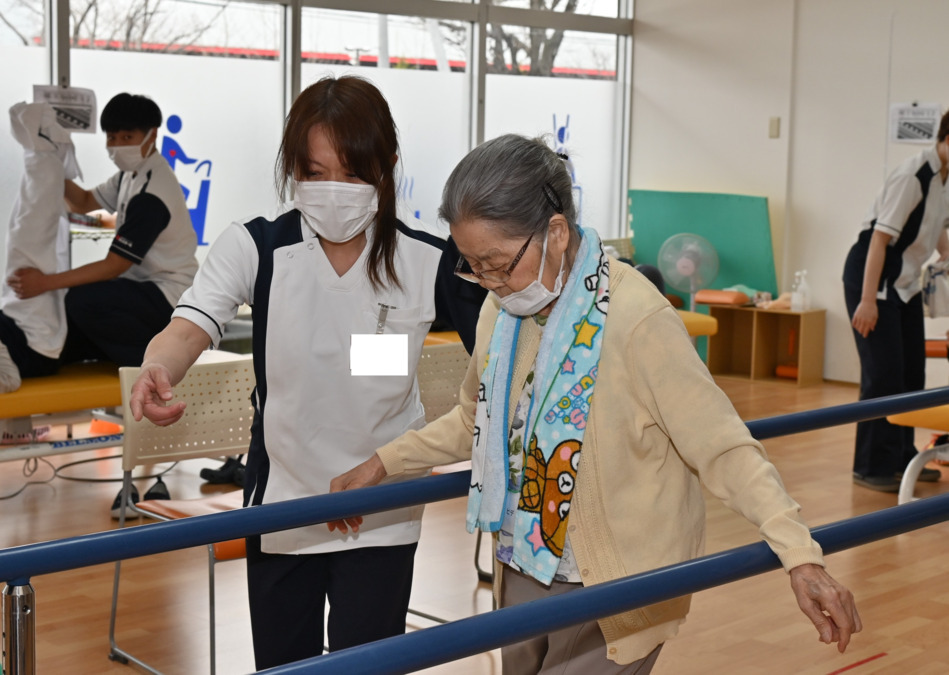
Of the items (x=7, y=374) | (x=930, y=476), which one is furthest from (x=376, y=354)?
(x=930, y=476)

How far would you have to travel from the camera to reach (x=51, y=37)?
6.34m

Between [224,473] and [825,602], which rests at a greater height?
[825,602]

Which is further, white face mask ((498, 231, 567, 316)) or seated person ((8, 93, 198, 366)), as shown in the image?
seated person ((8, 93, 198, 366))

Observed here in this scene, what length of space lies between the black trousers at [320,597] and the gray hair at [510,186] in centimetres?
69

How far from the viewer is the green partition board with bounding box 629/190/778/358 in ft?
28.2

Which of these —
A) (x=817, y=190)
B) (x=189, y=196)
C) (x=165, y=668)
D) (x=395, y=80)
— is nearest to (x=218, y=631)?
(x=165, y=668)

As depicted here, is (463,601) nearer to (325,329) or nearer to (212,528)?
(325,329)

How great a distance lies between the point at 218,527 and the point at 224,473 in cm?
386

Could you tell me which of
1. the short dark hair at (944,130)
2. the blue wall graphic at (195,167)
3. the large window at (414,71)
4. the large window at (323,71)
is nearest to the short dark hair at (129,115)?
the large window at (323,71)

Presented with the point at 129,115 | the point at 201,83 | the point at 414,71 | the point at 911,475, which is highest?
the point at 414,71

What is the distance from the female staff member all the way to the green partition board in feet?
22.9

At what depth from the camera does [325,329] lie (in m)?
1.90

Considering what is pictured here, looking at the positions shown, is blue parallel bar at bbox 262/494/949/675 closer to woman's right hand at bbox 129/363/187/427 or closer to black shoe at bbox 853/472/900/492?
woman's right hand at bbox 129/363/187/427

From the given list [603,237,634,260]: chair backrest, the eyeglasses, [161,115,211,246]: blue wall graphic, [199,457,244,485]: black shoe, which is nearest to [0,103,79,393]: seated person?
[199,457,244,485]: black shoe
